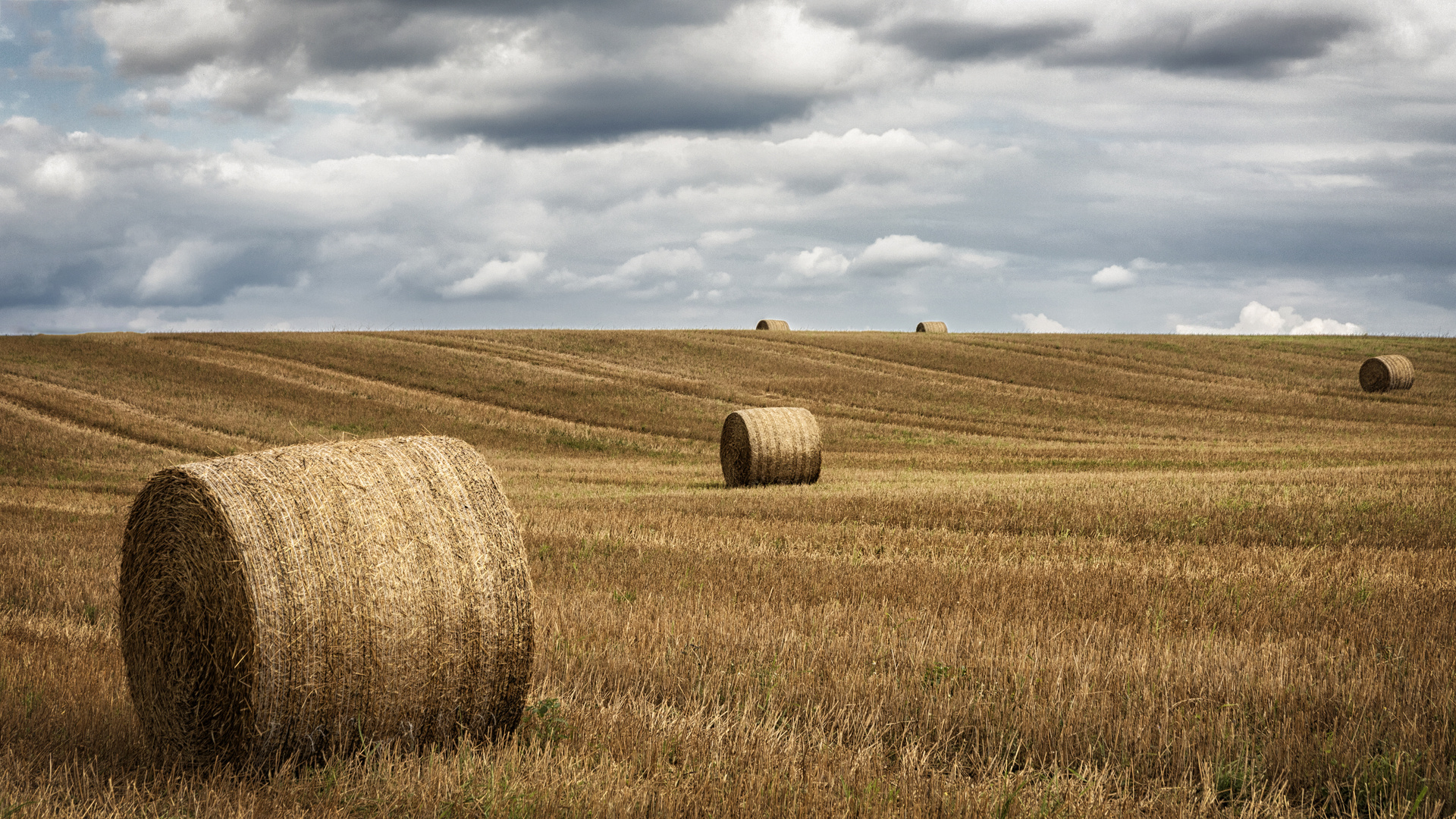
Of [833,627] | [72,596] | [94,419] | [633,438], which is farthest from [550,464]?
[833,627]

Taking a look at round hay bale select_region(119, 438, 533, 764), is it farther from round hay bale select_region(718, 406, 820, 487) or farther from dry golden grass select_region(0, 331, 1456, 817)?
round hay bale select_region(718, 406, 820, 487)

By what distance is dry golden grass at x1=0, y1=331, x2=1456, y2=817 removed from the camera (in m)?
4.66

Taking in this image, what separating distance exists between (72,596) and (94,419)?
22.5 metres

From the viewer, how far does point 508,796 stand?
4.40m

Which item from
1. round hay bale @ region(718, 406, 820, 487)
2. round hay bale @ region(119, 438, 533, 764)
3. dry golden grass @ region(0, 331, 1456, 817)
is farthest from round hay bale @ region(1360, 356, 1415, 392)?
round hay bale @ region(119, 438, 533, 764)

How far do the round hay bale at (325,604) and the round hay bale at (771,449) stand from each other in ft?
49.0

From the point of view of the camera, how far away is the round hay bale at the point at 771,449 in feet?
67.6


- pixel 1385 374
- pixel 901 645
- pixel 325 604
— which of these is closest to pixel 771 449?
pixel 901 645

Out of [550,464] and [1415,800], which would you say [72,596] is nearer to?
[1415,800]

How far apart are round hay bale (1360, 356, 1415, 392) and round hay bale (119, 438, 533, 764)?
1758 inches

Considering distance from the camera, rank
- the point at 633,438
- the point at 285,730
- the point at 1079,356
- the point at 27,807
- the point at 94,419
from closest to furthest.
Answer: the point at 27,807, the point at 285,730, the point at 94,419, the point at 633,438, the point at 1079,356

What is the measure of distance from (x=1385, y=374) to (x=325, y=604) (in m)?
45.7

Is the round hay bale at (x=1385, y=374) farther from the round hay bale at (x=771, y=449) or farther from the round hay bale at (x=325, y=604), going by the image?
the round hay bale at (x=325, y=604)

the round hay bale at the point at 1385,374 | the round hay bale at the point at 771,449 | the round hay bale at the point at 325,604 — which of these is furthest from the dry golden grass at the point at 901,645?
the round hay bale at the point at 1385,374
